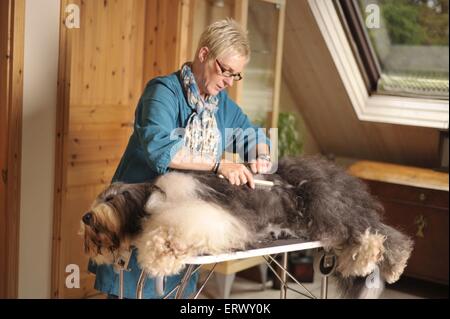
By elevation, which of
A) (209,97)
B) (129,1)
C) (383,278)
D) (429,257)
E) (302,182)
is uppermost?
(129,1)

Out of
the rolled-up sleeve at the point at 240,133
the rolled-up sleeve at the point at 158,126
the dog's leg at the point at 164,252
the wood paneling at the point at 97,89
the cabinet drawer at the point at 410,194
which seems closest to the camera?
the dog's leg at the point at 164,252

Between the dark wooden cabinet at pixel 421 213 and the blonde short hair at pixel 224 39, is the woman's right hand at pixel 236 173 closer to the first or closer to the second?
the blonde short hair at pixel 224 39

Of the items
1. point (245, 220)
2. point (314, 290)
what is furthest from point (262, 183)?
point (314, 290)

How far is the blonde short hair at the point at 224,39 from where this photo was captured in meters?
1.89

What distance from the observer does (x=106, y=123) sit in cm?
271

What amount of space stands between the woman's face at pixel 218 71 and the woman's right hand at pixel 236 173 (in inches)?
9.6

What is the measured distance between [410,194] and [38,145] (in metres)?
1.98

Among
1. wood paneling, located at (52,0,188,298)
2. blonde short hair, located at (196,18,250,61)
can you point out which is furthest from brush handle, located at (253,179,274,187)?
wood paneling, located at (52,0,188,298)

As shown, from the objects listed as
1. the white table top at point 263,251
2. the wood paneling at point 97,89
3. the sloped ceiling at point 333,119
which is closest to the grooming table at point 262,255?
the white table top at point 263,251

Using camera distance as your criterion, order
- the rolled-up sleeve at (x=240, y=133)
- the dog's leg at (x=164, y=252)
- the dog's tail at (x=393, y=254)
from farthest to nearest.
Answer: the rolled-up sleeve at (x=240, y=133) < the dog's tail at (x=393, y=254) < the dog's leg at (x=164, y=252)

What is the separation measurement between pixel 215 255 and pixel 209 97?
0.53 m

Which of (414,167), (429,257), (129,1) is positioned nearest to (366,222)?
(129,1)

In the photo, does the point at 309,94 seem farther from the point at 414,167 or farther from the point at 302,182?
the point at 302,182

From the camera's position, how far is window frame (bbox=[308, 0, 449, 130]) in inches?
131
